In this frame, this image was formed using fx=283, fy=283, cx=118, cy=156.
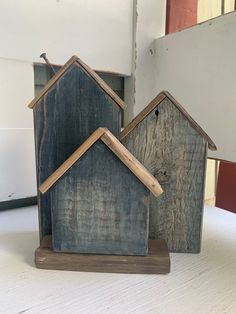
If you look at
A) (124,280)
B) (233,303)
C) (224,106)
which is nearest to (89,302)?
(124,280)

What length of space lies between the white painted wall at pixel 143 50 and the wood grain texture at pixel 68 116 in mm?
449

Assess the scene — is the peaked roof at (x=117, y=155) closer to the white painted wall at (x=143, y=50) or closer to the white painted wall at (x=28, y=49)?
the white painted wall at (x=28, y=49)

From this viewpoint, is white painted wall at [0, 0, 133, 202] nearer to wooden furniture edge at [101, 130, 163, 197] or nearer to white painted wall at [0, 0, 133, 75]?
white painted wall at [0, 0, 133, 75]

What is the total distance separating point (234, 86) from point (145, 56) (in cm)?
32

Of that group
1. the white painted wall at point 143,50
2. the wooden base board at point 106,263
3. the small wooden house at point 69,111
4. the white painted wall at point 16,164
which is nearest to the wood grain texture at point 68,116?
the small wooden house at point 69,111

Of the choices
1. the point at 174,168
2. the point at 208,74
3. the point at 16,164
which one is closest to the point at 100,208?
the point at 174,168

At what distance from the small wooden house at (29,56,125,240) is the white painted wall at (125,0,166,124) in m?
0.45

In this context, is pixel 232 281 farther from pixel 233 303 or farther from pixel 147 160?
pixel 147 160

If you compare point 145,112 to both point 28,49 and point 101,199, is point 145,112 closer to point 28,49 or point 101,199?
point 101,199

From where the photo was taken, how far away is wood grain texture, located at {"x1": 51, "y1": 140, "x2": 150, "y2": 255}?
0.39 m

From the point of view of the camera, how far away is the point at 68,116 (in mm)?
448

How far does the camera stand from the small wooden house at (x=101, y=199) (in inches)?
15.1

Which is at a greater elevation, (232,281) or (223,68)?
(223,68)

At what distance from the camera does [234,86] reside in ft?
2.20
